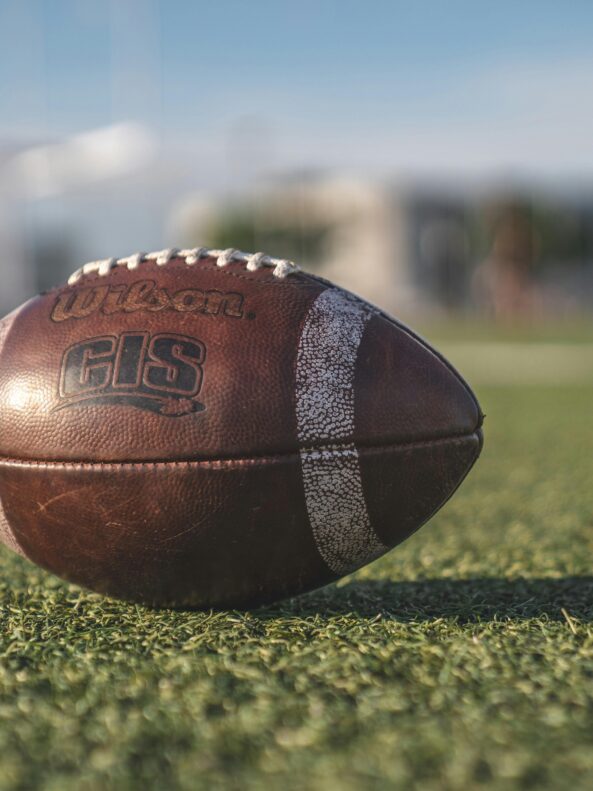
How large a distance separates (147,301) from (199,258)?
0.61ft

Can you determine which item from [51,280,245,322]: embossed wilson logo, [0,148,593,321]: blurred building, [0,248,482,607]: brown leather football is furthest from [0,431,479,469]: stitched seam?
[0,148,593,321]: blurred building

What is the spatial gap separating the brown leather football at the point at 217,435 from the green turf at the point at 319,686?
6.6 inches

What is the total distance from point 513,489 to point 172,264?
2.74 metres

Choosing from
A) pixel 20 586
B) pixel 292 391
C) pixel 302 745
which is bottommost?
pixel 20 586

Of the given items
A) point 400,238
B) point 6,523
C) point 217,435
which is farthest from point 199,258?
point 400,238

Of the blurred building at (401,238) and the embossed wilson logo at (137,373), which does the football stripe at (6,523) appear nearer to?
the embossed wilson logo at (137,373)

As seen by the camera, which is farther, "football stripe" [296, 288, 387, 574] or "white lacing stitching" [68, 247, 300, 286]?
"white lacing stitching" [68, 247, 300, 286]

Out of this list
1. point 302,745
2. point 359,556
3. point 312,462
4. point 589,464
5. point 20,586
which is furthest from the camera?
point 589,464

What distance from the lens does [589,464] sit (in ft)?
17.4

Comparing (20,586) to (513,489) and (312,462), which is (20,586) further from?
(513,489)

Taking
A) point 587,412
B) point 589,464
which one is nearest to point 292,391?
point 589,464

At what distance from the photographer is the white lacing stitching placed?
2.27 metres

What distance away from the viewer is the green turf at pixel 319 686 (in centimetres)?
146

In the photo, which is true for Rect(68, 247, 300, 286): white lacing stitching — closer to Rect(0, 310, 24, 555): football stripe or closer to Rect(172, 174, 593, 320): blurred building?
Rect(0, 310, 24, 555): football stripe
